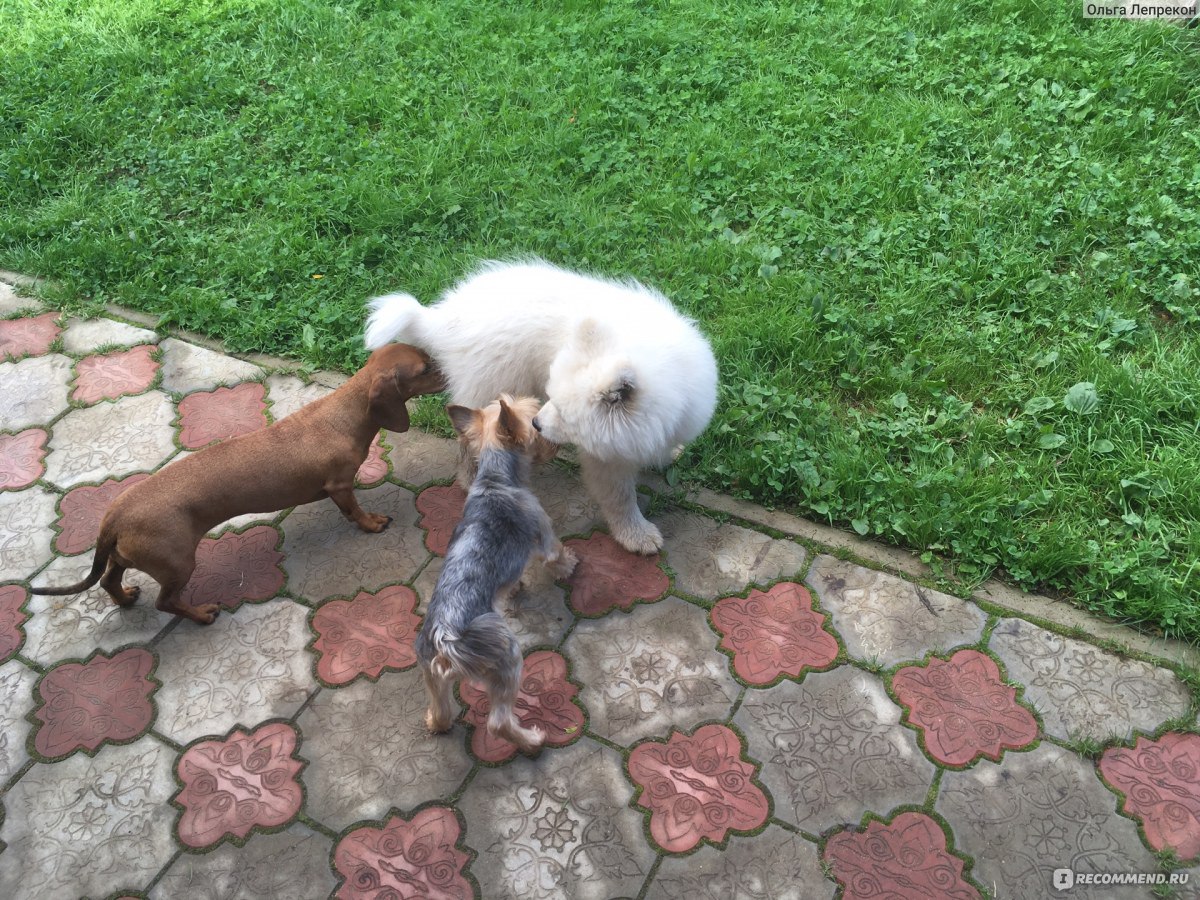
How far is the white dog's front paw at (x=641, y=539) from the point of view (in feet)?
12.3

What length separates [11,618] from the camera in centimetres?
373

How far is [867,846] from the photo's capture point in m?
2.84

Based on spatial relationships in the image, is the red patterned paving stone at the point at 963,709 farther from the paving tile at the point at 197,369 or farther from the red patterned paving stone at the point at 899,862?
the paving tile at the point at 197,369

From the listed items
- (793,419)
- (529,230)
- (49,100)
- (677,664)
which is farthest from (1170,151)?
(49,100)

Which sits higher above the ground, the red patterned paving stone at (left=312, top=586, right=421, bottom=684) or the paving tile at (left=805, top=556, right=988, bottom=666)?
the paving tile at (left=805, top=556, right=988, bottom=666)

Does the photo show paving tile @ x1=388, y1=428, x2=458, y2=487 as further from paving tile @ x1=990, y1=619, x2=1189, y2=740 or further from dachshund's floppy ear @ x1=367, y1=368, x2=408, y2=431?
paving tile @ x1=990, y1=619, x2=1189, y2=740

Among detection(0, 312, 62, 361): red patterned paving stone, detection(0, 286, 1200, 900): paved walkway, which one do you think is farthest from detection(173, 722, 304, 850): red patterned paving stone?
detection(0, 312, 62, 361): red patterned paving stone

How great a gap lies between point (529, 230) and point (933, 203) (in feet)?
8.44

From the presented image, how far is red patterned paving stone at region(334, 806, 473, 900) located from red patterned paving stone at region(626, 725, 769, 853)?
2.31ft

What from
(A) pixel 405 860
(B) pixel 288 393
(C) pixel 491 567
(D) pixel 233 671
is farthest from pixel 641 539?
(B) pixel 288 393

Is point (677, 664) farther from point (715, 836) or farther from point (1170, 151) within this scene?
point (1170, 151)

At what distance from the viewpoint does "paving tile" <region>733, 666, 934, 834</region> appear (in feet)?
9.67

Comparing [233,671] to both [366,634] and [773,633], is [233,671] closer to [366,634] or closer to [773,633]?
[366,634]

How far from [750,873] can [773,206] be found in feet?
13.0
